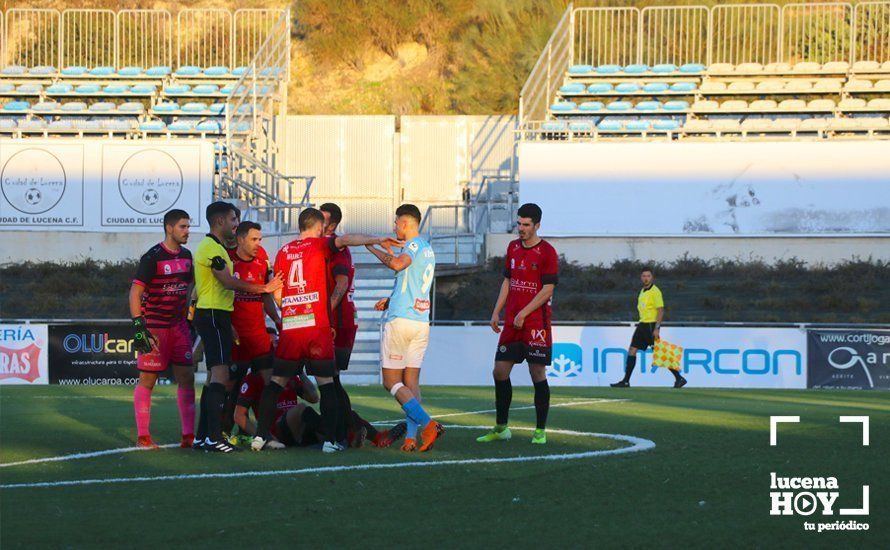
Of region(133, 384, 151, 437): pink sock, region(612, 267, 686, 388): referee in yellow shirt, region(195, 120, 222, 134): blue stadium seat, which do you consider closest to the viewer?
region(133, 384, 151, 437): pink sock

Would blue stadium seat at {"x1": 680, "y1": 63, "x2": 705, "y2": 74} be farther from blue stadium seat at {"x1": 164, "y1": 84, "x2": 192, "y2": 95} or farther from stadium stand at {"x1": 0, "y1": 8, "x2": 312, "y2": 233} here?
blue stadium seat at {"x1": 164, "y1": 84, "x2": 192, "y2": 95}

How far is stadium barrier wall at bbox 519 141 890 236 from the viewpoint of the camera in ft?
99.8

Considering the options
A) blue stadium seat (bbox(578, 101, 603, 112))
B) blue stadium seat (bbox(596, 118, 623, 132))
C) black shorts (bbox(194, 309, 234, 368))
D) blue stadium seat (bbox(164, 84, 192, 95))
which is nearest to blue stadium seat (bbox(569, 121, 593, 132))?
blue stadium seat (bbox(596, 118, 623, 132))

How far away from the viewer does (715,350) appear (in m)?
22.0

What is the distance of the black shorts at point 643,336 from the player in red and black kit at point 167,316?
38.5 ft

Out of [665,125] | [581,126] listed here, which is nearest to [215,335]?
[581,126]

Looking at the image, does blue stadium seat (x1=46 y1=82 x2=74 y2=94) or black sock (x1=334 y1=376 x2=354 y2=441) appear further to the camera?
blue stadium seat (x1=46 y1=82 x2=74 y2=94)

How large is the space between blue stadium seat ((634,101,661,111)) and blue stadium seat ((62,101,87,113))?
48.4 ft

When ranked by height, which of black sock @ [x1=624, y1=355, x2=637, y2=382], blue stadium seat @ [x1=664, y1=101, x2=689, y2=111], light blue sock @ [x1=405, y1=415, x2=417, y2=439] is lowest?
black sock @ [x1=624, y1=355, x2=637, y2=382]

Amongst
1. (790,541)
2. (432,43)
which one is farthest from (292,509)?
(432,43)

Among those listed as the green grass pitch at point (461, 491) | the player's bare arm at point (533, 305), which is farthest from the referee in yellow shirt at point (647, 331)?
the player's bare arm at point (533, 305)

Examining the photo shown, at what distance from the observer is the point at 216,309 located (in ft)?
33.8

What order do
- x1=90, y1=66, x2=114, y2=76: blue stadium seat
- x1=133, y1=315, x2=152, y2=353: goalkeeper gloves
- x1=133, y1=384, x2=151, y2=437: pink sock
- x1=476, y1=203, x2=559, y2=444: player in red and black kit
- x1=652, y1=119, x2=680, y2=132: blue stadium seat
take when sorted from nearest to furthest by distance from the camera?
1. x1=133, y1=315, x2=152, y2=353: goalkeeper gloves
2. x1=133, y1=384, x2=151, y2=437: pink sock
3. x1=476, y1=203, x2=559, y2=444: player in red and black kit
4. x1=652, y1=119, x2=680, y2=132: blue stadium seat
5. x1=90, y1=66, x2=114, y2=76: blue stadium seat

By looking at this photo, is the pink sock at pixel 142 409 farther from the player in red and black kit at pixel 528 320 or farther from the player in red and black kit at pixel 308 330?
the player in red and black kit at pixel 528 320
